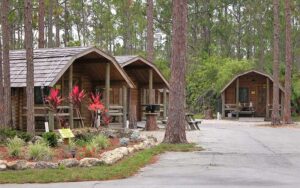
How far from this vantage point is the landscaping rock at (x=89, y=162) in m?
12.1

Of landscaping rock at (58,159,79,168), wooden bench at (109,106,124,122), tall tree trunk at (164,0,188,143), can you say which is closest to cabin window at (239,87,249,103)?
wooden bench at (109,106,124,122)

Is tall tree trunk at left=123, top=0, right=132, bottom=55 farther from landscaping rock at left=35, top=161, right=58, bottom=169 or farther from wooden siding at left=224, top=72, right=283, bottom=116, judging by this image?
landscaping rock at left=35, top=161, right=58, bottom=169

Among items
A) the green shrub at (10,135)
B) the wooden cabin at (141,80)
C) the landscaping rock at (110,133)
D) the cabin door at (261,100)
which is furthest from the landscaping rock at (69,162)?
the cabin door at (261,100)

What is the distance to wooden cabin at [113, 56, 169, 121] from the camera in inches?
1112

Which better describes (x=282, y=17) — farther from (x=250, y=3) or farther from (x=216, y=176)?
(x=216, y=176)

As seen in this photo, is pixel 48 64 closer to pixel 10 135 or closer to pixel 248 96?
pixel 10 135

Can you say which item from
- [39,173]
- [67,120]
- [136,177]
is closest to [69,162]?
[39,173]

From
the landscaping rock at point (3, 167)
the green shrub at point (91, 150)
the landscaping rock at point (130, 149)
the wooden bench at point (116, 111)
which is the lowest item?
the landscaping rock at point (3, 167)

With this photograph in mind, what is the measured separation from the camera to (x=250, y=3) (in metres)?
61.5

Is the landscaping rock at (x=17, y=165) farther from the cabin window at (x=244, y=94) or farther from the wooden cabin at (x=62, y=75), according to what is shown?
the cabin window at (x=244, y=94)

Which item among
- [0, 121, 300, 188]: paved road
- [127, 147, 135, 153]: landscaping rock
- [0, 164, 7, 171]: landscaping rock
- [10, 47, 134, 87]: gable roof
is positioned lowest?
[0, 121, 300, 188]: paved road

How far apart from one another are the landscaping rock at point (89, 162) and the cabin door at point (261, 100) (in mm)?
31969

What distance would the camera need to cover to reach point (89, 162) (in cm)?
1214

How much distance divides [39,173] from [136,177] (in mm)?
1950
